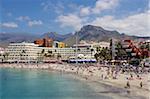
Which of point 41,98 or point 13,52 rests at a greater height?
point 13,52

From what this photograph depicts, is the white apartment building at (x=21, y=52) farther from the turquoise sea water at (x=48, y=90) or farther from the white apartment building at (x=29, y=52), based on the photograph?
the turquoise sea water at (x=48, y=90)

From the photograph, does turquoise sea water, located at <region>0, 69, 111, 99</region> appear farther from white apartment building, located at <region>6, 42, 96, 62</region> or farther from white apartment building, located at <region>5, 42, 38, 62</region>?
white apartment building, located at <region>5, 42, 38, 62</region>

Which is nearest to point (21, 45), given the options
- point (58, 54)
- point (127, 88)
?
point (58, 54)

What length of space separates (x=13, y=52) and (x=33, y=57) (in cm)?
516

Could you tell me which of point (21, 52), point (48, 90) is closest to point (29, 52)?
point (21, 52)

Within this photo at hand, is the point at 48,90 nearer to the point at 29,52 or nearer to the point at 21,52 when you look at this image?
the point at 21,52

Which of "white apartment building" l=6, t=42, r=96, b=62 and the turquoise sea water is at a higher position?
"white apartment building" l=6, t=42, r=96, b=62

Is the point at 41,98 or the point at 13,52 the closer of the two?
the point at 41,98

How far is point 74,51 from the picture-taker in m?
89.8

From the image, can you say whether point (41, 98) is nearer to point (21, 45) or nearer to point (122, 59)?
point (122, 59)

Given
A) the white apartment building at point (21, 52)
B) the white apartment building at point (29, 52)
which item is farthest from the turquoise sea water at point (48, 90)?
the white apartment building at point (21, 52)

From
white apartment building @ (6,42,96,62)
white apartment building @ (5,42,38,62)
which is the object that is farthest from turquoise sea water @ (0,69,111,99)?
white apartment building @ (5,42,38,62)

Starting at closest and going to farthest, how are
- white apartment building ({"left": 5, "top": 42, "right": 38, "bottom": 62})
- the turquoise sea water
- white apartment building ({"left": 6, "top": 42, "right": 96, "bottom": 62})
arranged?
the turquoise sea water → white apartment building ({"left": 5, "top": 42, "right": 38, "bottom": 62}) → white apartment building ({"left": 6, "top": 42, "right": 96, "bottom": 62})

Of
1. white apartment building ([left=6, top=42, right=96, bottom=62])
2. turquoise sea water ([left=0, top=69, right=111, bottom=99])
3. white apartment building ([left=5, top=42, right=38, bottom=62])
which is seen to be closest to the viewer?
turquoise sea water ([left=0, top=69, right=111, bottom=99])
